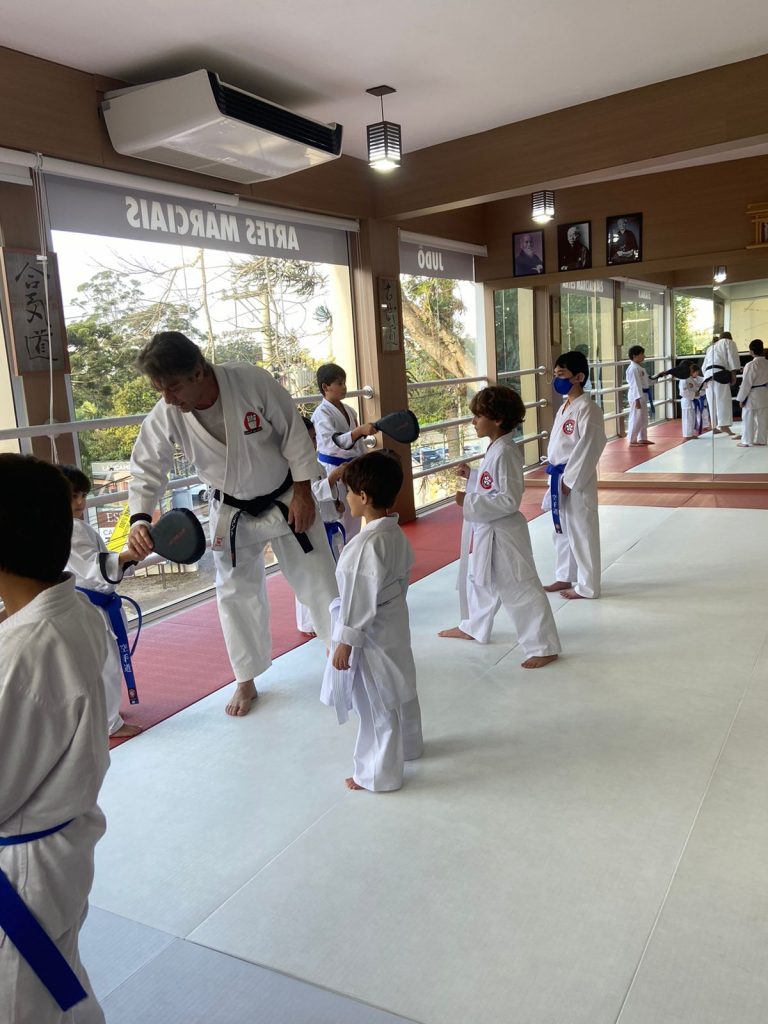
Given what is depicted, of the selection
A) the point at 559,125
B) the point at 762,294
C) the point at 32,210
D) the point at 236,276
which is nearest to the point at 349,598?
the point at 32,210

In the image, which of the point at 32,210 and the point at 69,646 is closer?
the point at 69,646

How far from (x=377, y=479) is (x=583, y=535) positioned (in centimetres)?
220

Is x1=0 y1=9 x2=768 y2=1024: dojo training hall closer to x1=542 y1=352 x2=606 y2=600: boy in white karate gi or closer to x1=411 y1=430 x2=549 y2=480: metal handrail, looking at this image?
x1=411 y1=430 x2=549 y2=480: metal handrail

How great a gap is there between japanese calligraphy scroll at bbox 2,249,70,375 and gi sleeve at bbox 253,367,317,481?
1.29m

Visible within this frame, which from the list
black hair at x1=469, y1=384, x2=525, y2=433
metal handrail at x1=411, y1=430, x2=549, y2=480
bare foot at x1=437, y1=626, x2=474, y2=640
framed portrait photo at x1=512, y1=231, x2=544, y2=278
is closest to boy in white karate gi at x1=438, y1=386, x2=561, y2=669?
black hair at x1=469, y1=384, x2=525, y2=433

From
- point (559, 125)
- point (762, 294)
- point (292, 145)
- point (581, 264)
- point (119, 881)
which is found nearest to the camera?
point (119, 881)

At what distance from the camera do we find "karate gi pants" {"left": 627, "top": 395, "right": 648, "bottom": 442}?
8305 millimetres

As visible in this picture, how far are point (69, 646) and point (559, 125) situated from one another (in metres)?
4.93

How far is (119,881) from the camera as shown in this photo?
83.6 inches

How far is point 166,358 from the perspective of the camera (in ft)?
8.68

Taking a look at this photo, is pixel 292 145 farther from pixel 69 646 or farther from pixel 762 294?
pixel 762 294

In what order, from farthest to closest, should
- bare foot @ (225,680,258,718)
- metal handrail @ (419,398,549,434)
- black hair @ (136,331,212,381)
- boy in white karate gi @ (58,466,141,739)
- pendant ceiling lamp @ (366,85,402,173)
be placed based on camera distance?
metal handrail @ (419,398,549,434) → pendant ceiling lamp @ (366,85,402,173) → bare foot @ (225,680,258,718) → boy in white karate gi @ (58,466,141,739) → black hair @ (136,331,212,381)

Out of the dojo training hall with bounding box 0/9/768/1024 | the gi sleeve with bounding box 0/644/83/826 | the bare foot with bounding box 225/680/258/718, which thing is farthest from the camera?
the bare foot with bounding box 225/680/258/718

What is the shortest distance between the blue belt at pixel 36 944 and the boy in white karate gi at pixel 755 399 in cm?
753
